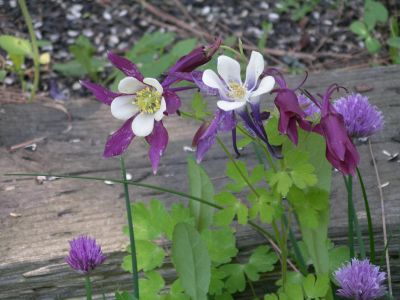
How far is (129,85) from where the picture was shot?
126 centimetres

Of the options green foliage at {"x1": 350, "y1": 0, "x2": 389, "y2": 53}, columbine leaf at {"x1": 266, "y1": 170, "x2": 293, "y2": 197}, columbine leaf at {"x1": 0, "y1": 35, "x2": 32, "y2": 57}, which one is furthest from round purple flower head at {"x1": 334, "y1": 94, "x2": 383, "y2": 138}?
green foliage at {"x1": 350, "y1": 0, "x2": 389, "y2": 53}

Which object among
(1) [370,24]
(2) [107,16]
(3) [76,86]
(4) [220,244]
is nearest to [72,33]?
(2) [107,16]

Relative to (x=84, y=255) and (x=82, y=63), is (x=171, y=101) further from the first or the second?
(x=82, y=63)

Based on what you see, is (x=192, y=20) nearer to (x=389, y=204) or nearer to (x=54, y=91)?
(x=54, y=91)

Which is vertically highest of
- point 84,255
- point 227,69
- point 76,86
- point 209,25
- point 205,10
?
Result: point 205,10

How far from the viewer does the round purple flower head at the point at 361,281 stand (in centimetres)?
128

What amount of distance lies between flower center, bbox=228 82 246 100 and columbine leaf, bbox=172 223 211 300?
295 millimetres

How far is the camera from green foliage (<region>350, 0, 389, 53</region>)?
290 centimetres

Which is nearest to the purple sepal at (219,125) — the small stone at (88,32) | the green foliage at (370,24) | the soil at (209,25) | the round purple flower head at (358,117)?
the round purple flower head at (358,117)

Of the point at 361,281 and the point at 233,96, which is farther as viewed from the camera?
the point at 361,281

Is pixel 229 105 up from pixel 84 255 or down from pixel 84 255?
up

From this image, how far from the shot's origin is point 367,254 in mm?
1686

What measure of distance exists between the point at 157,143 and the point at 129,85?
11 centimetres

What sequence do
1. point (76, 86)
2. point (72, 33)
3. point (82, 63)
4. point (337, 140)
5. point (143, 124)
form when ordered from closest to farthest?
point (337, 140) → point (143, 124) → point (82, 63) → point (76, 86) → point (72, 33)
